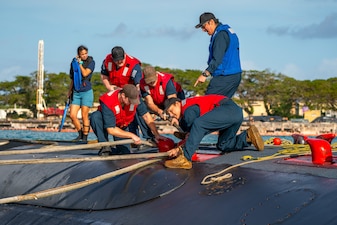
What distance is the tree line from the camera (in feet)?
316

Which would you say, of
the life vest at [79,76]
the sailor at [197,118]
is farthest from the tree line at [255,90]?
the sailor at [197,118]

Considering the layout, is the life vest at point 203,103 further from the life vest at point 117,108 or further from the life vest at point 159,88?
the life vest at point 159,88

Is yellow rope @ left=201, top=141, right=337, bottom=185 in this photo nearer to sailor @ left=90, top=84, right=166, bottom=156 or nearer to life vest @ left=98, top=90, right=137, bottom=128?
sailor @ left=90, top=84, right=166, bottom=156

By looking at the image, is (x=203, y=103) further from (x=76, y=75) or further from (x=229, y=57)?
(x=76, y=75)

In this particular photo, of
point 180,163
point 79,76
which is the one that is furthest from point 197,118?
point 79,76

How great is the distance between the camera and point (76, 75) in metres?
13.0

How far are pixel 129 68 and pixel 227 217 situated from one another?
5.41 metres

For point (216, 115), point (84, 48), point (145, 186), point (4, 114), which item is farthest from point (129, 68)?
point (4, 114)

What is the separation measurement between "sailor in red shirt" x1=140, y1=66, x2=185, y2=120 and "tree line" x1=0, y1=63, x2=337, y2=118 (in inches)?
3308

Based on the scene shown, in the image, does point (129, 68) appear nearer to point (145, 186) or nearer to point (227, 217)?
point (145, 186)

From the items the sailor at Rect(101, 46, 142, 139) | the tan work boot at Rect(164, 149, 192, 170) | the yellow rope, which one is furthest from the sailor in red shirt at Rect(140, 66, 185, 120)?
the yellow rope

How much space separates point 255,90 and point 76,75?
8616 centimetres

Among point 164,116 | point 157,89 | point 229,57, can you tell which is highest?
point 229,57

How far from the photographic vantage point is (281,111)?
98.0 m
